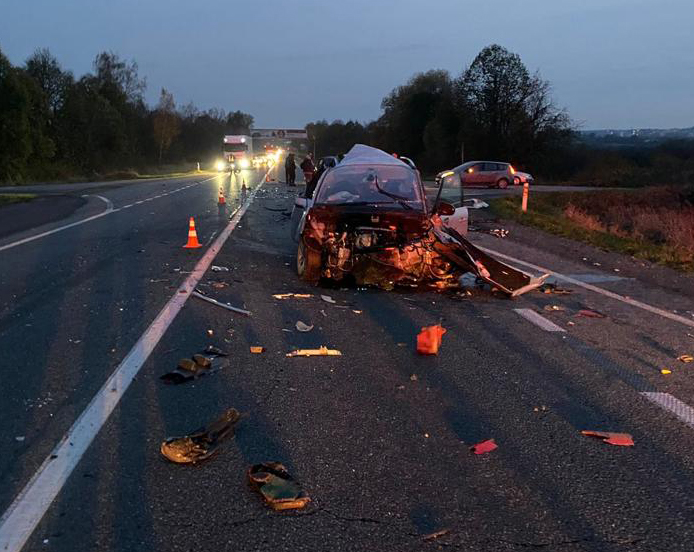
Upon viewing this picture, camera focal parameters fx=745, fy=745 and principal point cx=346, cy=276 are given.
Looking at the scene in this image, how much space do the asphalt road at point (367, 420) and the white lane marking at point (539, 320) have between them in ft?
0.33

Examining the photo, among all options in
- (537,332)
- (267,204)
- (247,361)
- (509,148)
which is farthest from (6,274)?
(509,148)

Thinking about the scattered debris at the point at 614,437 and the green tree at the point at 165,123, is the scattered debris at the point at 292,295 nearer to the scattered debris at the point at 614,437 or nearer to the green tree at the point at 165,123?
the scattered debris at the point at 614,437

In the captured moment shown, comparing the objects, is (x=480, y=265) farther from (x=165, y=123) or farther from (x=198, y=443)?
(x=165, y=123)

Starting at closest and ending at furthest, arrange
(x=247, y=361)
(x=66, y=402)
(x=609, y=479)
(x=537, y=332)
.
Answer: (x=609, y=479) → (x=66, y=402) → (x=247, y=361) → (x=537, y=332)

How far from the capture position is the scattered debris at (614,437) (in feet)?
15.3

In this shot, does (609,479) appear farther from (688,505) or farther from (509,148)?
(509,148)

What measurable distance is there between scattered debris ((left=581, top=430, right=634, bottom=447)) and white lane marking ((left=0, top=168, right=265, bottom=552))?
124 inches

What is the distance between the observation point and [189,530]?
349cm

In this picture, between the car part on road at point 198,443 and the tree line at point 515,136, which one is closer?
the car part on road at point 198,443

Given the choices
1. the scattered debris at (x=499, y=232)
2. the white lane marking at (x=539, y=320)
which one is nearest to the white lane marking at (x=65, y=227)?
the white lane marking at (x=539, y=320)

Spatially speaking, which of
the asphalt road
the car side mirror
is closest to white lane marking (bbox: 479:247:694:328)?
the asphalt road

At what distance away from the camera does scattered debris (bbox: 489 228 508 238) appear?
1763 cm

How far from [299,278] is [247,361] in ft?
14.6

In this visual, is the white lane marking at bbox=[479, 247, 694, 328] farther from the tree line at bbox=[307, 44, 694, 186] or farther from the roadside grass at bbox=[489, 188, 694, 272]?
the tree line at bbox=[307, 44, 694, 186]
